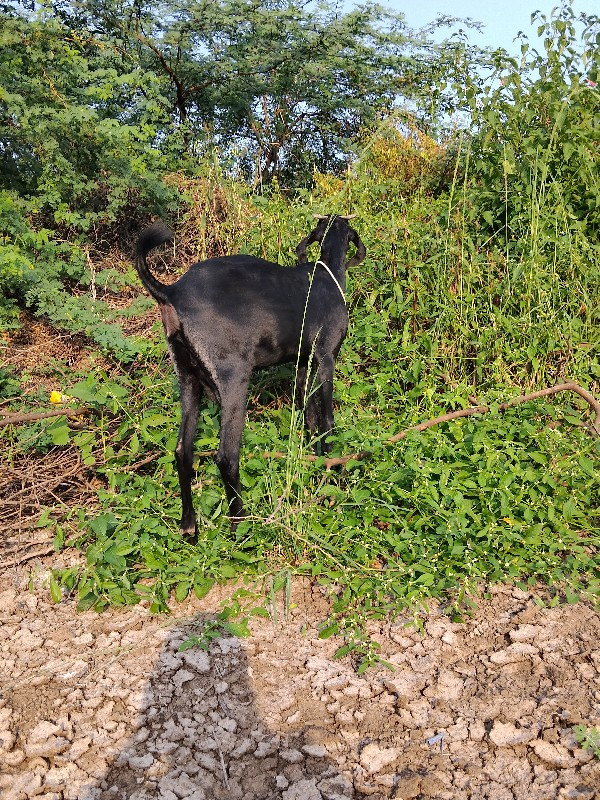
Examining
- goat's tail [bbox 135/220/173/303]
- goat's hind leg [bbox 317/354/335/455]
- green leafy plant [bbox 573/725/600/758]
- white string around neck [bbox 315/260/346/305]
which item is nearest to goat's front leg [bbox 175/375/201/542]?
goat's tail [bbox 135/220/173/303]

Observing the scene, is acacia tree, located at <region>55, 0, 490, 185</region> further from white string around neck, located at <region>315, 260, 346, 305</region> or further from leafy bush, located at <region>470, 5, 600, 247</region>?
white string around neck, located at <region>315, 260, 346, 305</region>

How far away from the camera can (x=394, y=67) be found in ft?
29.1

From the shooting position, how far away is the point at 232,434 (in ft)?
11.1

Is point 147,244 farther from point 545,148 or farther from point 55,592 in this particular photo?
point 545,148

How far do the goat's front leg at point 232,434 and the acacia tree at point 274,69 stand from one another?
4925mm

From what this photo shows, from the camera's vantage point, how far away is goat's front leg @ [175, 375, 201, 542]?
3.44m

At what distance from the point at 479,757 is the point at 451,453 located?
1.65m

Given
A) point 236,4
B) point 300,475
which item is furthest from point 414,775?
point 236,4

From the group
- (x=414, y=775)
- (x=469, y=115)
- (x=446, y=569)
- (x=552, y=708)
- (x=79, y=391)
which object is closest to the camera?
(x=414, y=775)

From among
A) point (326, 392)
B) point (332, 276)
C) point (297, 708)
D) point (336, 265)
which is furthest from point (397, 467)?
point (297, 708)

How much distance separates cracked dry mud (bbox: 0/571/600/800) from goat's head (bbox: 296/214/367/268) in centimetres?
215

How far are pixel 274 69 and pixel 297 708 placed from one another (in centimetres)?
783

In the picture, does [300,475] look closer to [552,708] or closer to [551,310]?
[552,708]

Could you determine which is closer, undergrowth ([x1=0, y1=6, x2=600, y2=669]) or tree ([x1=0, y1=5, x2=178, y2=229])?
undergrowth ([x1=0, y1=6, x2=600, y2=669])
